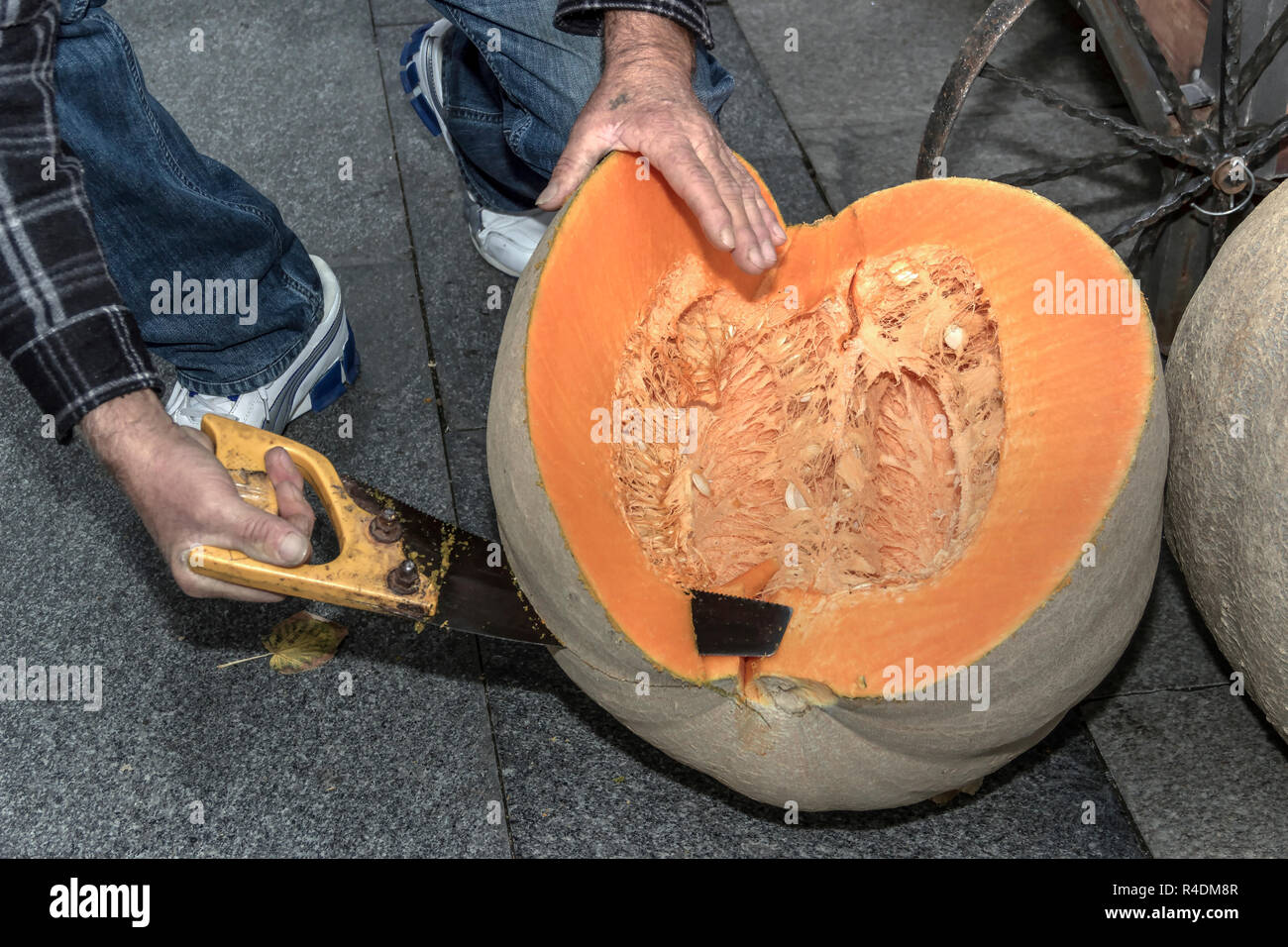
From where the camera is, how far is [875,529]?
150 centimetres

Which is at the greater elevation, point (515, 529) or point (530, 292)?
point (530, 292)

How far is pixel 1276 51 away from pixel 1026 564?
1108 mm

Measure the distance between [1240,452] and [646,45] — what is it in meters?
0.97

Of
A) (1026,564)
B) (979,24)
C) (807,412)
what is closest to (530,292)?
(807,412)

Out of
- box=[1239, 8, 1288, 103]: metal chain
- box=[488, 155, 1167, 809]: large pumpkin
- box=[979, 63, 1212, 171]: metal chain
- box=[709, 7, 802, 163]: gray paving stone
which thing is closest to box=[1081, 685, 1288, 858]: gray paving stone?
box=[488, 155, 1167, 809]: large pumpkin

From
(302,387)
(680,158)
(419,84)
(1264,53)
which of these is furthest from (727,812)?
(419,84)

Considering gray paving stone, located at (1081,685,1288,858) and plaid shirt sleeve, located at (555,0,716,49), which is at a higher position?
plaid shirt sleeve, located at (555,0,716,49)

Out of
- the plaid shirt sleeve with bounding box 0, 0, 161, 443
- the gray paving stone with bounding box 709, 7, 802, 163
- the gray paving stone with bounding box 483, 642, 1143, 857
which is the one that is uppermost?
the plaid shirt sleeve with bounding box 0, 0, 161, 443

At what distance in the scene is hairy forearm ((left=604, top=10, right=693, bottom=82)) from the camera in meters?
1.59

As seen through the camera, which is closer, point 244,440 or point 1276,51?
point 244,440

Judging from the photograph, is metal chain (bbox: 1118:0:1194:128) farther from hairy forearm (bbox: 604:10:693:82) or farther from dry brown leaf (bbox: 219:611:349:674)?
dry brown leaf (bbox: 219:611:349:674)

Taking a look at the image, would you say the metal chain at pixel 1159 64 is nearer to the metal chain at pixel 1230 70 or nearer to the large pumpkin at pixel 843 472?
the metal chain at pixel 1230 70

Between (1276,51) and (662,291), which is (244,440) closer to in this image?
(662,291)

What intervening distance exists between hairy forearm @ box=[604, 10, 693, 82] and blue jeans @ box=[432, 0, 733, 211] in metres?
0.14
